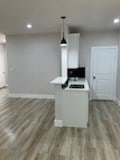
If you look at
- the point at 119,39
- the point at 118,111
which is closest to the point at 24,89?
the point at 118,111

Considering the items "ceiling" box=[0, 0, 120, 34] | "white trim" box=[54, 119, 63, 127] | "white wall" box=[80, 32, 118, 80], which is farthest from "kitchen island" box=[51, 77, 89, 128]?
"white wall" box=[80, 32, 118, 80]

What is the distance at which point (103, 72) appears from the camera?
584 centimetres

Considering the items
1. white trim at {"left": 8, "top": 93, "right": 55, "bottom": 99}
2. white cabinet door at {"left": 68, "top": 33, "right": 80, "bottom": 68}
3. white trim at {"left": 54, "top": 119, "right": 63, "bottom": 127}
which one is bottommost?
white trim at {"left": 54, "top": 119, "right": 63, "bottom": 127}

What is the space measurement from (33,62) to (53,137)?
3763 millimetres

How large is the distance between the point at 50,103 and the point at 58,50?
2.10 metres

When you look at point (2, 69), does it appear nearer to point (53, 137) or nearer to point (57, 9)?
point (57, 9)

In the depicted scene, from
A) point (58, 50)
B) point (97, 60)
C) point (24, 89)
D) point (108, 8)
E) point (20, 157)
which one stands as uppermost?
point (108, 8)

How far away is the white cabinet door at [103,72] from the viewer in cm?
573

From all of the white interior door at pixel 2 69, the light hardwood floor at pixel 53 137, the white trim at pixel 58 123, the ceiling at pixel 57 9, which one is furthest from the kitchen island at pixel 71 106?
the white interior door at pixel 2 69

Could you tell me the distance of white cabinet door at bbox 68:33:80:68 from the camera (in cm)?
500

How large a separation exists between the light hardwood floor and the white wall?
1.94m

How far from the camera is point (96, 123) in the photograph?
12.7ft

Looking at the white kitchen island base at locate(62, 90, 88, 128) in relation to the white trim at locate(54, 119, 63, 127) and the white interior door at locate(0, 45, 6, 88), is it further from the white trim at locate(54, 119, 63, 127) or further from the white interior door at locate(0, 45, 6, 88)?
the white interior door at locate(0, 45, 6, 88)

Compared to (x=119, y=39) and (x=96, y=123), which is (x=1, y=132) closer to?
(x=96, y=123)
